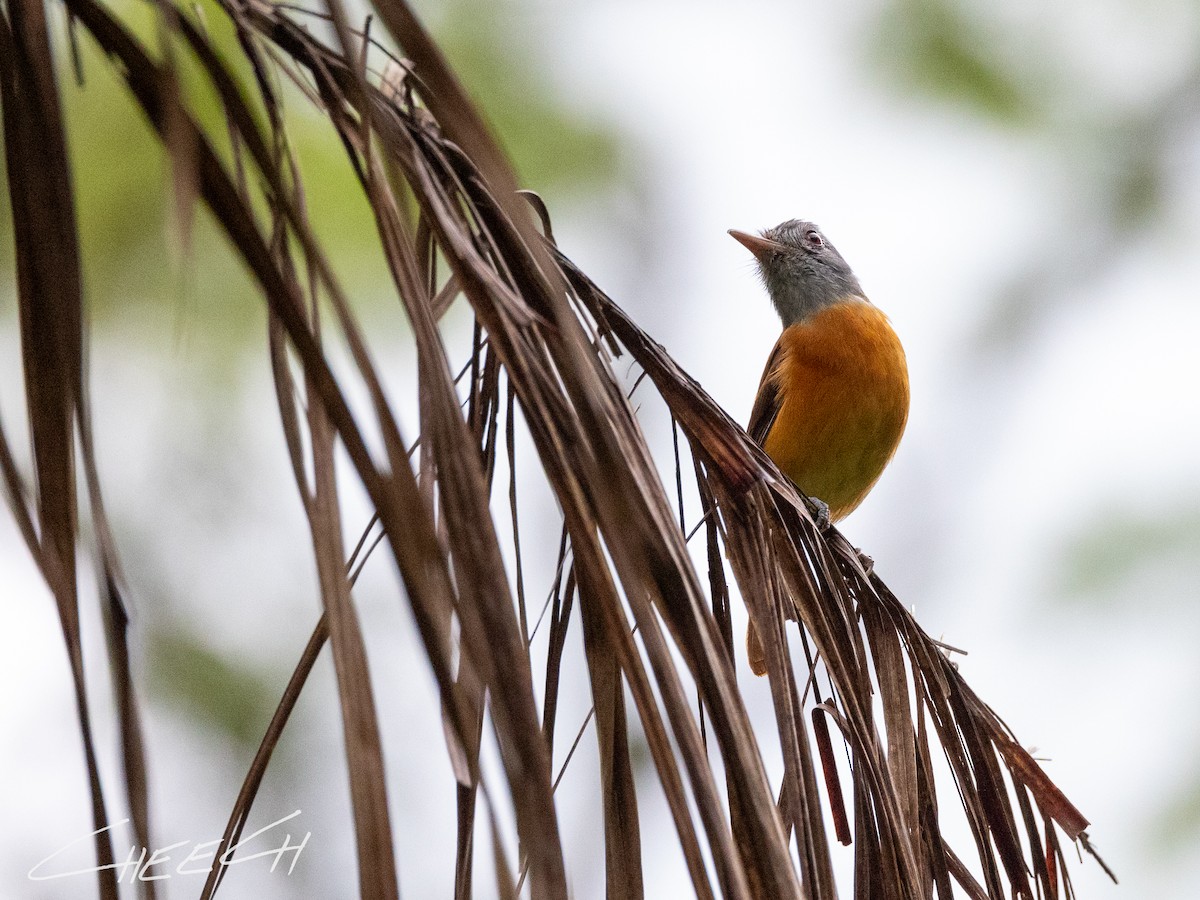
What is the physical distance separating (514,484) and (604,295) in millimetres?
304

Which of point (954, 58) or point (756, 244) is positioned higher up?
point (954, 58)

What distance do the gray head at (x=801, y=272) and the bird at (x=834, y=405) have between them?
0.32m

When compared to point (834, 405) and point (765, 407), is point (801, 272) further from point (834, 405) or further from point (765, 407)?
point (834, 405)

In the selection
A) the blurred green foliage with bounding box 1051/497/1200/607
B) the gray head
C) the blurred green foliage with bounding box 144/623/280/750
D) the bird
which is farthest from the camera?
the blurred green foliage with bounding box 1051/497/1200/607

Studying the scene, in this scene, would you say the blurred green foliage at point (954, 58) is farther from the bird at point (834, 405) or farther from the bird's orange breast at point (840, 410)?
the bird's orange breast at point (840, 410)

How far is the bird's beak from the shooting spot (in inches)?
248

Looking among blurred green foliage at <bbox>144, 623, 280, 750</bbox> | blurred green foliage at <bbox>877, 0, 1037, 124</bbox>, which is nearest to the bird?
blurred green foliage at <bbox>144, 623, 280, 750</bbox>

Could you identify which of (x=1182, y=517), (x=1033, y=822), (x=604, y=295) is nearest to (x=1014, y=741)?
(x=1033, y=822)

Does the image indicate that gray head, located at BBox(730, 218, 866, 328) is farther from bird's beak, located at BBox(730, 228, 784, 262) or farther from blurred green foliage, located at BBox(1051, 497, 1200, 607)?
blurred green foliage, located at BBox(1051, 497, 1200, 607)

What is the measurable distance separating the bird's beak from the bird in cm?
76

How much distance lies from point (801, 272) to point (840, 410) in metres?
1.29

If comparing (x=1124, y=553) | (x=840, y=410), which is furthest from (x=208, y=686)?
(x=1124, y=553)

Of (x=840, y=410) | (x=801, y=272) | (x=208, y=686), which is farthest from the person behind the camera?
(x=208, y=686)

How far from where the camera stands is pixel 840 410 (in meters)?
5.05
